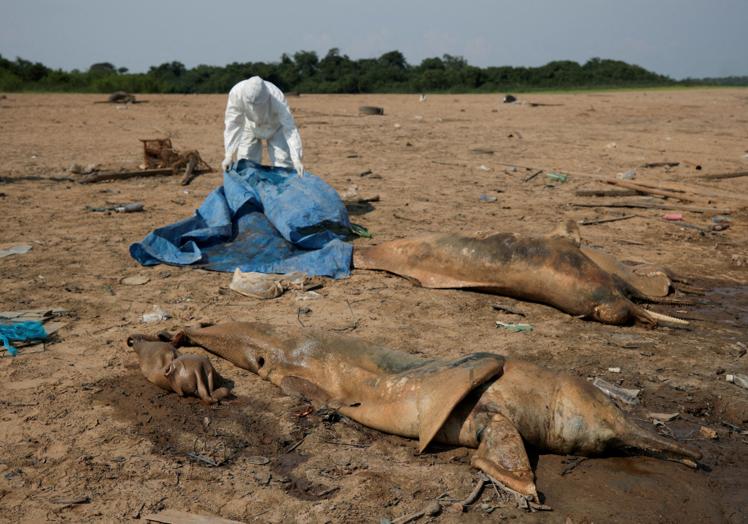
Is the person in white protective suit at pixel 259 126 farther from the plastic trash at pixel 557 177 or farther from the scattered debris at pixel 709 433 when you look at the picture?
the scattered debris at pixel 709 433

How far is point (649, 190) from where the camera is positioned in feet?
35.6

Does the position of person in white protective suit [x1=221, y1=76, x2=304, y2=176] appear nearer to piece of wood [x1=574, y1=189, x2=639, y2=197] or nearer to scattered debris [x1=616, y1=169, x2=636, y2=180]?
piece of wood [x1=574, y1=189, x2=639, y2=197]

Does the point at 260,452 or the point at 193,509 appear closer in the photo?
the point at 193,509

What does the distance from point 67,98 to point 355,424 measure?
81.3ft

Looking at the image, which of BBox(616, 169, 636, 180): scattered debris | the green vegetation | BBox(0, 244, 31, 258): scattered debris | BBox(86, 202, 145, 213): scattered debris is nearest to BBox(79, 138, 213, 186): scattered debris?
BBox(86, 202, 145, 213): scattered debris

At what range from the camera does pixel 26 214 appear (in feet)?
30.2

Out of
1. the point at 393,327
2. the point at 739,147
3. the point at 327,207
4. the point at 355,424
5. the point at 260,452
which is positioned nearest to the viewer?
the point at 260,452

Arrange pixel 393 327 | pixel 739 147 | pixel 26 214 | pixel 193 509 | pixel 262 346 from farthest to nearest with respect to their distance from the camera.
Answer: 1. pixel 739 147
2. pixel 26 214
3. pixel 393 327
4. pixel 262 346
5. pixel 193 509

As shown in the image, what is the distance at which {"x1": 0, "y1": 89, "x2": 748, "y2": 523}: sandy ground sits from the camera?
3744mm

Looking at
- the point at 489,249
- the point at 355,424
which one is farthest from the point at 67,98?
the point at 355,424

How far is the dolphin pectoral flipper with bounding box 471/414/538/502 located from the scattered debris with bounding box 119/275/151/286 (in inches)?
159

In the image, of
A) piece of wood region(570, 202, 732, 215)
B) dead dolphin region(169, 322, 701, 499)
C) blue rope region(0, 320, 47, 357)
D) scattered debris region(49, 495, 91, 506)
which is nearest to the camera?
scattered debris region(49, 495, 91, 506)

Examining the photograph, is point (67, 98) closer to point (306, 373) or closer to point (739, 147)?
point (739, 147)

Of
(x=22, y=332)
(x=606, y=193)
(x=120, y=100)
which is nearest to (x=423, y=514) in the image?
(x=22, y=332)
